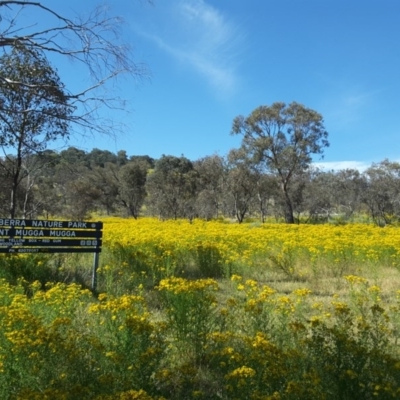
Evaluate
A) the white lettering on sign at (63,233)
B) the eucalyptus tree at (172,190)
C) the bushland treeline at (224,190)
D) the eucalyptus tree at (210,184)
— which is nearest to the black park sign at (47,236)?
the white lettering on sign at (63,233)

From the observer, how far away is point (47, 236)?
25.9ft

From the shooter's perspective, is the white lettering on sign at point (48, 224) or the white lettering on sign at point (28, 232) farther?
the white lettering on sign at point (48, 224)

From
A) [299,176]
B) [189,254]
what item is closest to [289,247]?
[189,254]

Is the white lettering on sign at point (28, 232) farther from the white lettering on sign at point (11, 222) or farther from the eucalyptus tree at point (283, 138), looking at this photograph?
the eucalyptus tree at point (283, 138)

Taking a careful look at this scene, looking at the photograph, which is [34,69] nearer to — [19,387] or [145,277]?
[19,387]

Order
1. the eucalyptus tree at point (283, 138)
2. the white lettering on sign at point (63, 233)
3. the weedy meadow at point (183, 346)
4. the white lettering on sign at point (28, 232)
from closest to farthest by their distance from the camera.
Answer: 1. the weedy meadow at point (183, 346)
2. the white lettering on sign at point (28, 232)
3. the white lettering on sign at point (63, 233)
4. the eucalyptus tree at point (283, 138)

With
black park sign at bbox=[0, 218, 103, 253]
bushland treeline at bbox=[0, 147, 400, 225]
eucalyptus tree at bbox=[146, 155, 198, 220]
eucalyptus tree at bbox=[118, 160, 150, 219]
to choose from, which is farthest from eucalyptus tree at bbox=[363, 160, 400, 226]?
black park sign at bbox=[0, 218, 103, 253]

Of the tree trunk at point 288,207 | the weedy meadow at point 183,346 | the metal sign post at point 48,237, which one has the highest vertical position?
the tree trunk at point 288,207

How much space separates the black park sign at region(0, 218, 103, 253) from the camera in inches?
296

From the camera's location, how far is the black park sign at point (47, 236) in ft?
24.6

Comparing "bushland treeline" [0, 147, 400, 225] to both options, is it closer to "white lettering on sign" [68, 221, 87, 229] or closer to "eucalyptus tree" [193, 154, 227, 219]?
"eucalyptus tree" [193, 154, 227, 219]

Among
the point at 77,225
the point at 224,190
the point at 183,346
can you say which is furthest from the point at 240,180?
the point at 183,346

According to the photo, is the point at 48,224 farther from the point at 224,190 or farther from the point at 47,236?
the point at 224,190

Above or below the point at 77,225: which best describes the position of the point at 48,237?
below
